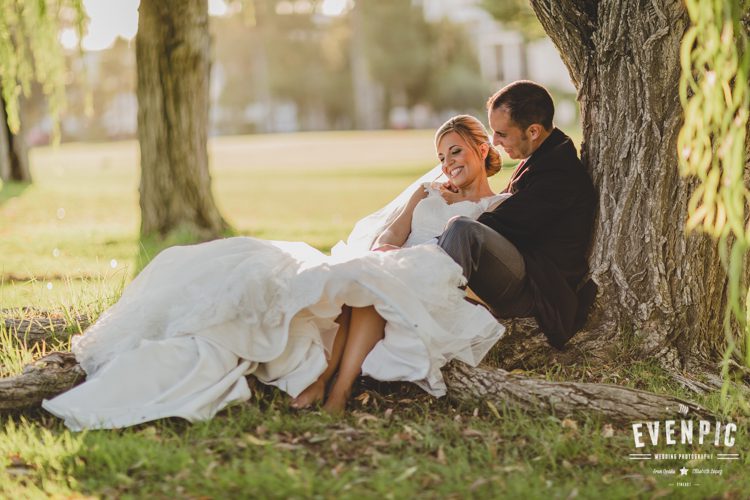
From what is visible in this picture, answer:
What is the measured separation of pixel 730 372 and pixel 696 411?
2.69 ft

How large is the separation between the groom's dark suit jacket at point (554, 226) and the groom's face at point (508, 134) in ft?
0.23

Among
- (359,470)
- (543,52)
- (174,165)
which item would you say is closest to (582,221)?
(359,470)

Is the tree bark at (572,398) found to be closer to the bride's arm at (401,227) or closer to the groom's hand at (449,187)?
the bride's arm at (401,227)

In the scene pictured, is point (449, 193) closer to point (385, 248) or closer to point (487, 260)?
point (385, 248)

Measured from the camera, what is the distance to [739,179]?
3.21 metres

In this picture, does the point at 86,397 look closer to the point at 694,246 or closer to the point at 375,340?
the point at 375,340

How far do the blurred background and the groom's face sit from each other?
3955 centimetres

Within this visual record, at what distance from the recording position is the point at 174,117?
924cm

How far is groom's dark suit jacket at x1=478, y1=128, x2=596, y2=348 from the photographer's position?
4.67 metres

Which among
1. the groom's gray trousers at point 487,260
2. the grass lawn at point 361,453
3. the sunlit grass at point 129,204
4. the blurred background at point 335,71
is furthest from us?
the blurred background at point 335,71

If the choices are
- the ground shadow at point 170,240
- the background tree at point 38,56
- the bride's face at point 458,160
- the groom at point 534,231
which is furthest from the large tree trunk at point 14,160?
the groom at point 534,231

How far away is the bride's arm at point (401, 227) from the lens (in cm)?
500

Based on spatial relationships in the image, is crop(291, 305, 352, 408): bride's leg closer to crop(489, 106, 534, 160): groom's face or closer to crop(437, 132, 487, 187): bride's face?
crop(437, 132, 487, 187): bride's face

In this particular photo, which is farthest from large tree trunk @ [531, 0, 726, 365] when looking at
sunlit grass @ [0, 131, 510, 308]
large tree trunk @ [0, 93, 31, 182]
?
large tree trunk @ [0, 93, 31, 182]
